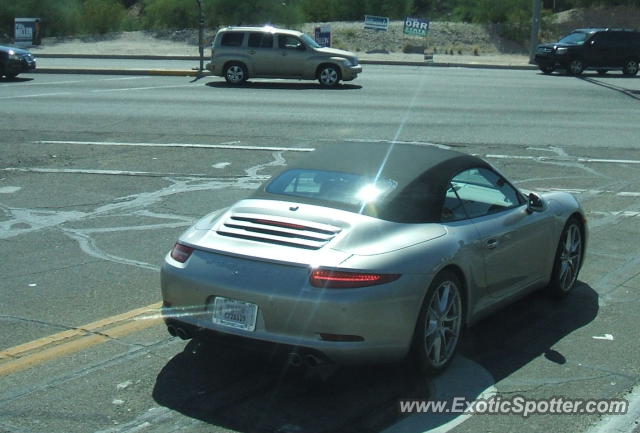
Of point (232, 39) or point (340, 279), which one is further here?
point (232, 39)

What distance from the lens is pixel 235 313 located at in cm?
557

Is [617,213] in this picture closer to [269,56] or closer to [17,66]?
[269,56]

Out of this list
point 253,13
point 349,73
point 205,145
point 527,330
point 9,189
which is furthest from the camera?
point 253,13

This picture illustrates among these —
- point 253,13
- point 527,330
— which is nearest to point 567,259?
point 527,330

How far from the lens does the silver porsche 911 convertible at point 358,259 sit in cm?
540

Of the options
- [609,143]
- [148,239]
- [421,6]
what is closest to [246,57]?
[609,143]

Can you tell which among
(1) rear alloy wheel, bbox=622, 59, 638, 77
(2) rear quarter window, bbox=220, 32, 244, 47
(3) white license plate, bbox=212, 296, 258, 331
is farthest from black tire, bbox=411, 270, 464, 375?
(1) rear alloy wheel, bbox=622, 59, 638, 77

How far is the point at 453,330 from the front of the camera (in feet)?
20.0

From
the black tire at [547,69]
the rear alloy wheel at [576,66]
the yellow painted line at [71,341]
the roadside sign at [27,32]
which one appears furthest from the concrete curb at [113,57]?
the yellow painted line at [71,341]

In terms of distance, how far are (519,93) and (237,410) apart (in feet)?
71.6

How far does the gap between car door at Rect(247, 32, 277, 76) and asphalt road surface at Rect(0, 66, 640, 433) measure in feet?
19.3

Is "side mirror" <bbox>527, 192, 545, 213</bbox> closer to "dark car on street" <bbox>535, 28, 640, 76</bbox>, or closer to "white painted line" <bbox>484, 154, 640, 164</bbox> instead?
"white painted line" <bbox>484, 154, 640, 164</bbox>

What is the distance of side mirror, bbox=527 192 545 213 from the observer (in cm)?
718

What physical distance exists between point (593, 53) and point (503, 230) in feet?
95.2
